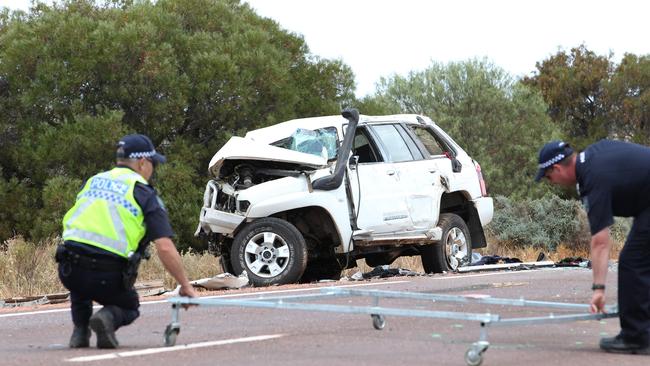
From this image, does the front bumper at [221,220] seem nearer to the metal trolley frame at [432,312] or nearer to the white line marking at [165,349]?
the metal trolley frame at [432,312]

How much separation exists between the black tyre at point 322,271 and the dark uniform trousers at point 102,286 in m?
8.52

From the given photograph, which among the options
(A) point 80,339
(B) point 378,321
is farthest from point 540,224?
(A) point 80,339

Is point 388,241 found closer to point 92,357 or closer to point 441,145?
point 441,145

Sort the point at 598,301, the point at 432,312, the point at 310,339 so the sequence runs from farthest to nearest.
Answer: the point at 310,339, the point at 598,301, the point at 432,312

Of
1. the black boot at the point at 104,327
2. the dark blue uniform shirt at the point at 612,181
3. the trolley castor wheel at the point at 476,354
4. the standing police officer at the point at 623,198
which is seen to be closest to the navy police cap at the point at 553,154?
the standing police officer at the point at 623,198

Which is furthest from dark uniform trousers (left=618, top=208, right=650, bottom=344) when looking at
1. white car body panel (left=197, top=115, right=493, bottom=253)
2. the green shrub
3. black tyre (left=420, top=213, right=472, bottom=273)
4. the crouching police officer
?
the green shrub

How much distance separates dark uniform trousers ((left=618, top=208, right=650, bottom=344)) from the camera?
8180 millimetres

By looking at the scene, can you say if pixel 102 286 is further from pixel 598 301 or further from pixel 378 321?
pixel 598 301

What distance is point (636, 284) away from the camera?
26.9ft

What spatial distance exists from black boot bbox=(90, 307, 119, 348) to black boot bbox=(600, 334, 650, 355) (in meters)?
3.28

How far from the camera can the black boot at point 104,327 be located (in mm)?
8188

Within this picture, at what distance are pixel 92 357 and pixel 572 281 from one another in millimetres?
7858

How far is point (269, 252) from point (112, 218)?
23.5 feet

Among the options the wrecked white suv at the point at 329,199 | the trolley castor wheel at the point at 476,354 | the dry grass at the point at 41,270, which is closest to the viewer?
the trolley castor wheel at the point at 476,354
